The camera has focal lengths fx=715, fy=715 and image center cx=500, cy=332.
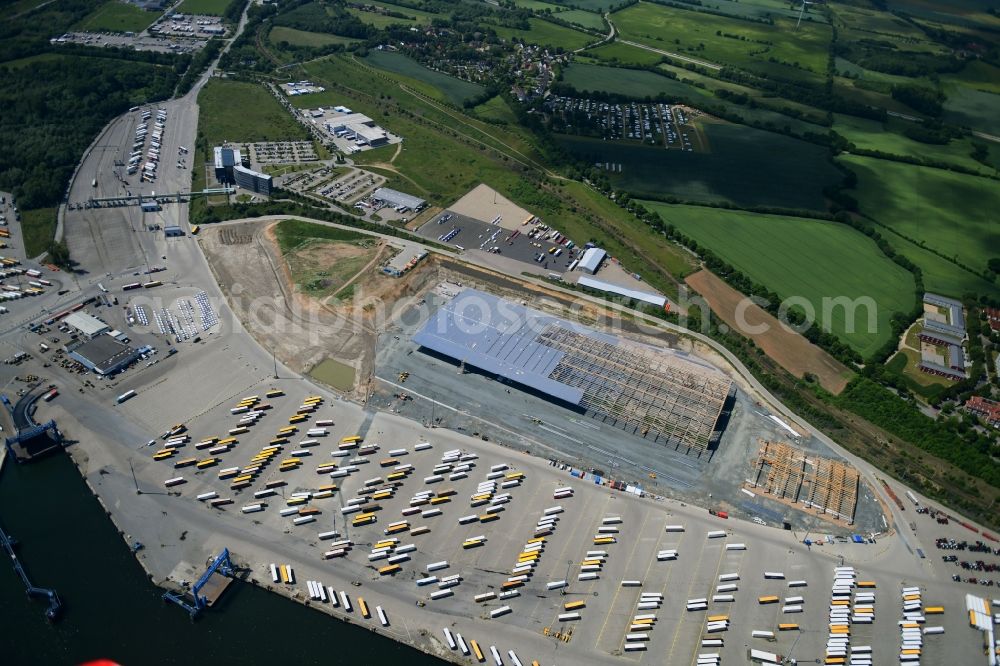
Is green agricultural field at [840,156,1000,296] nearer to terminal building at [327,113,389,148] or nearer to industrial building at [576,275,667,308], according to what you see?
industrial building at [576,275,667,308]

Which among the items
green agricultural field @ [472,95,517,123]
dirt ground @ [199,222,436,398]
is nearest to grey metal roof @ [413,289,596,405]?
dirt ground @ [199,222,436,398]

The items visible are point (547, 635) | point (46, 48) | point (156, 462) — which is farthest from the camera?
point (46, 48)

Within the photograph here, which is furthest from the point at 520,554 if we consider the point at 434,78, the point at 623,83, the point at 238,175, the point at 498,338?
the point at 623,83

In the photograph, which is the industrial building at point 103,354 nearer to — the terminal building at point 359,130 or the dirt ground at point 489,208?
the dirt ground at point 489,208

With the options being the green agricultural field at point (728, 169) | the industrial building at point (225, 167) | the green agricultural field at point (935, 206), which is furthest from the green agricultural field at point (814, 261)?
the industrial building at point (225, 167)

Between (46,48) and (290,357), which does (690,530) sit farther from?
(46,48)

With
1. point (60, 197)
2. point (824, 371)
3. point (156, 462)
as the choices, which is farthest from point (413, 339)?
point (60, 197)
